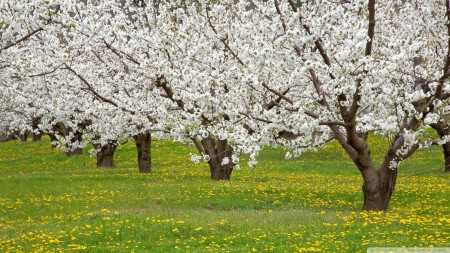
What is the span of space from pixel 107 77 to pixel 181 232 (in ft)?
39.4

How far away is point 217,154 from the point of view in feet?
94.9

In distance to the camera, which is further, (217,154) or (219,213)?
(217,154)

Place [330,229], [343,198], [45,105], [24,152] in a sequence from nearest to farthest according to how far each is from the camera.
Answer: [330,229] < [343,198] < [45,105] < [24,152]

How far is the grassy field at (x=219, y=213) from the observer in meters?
15.7

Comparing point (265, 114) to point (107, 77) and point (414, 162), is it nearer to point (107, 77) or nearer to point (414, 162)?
point (107, 77)

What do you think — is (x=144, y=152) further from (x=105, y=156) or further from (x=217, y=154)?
(x=217, y=154)

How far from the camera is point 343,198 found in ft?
79.5

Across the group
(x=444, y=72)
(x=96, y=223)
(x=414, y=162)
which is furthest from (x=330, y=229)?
(x=414, y=162)

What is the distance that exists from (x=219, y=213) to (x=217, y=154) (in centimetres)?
844

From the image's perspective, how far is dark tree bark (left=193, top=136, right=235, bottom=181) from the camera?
2849cm

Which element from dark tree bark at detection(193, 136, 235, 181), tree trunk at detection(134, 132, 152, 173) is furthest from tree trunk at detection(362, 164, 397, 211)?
tree trunk at detection(134, 132, 152, 173)

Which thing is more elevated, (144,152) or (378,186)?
(144,152)

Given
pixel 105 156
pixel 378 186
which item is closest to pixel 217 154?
pixel 378 186

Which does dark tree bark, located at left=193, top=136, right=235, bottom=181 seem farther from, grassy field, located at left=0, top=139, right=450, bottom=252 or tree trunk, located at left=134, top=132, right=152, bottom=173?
tree trunk, located at left=134, top=132, right=152, bottom=173
